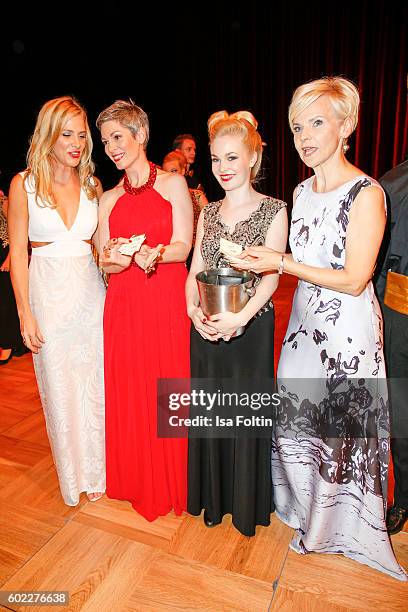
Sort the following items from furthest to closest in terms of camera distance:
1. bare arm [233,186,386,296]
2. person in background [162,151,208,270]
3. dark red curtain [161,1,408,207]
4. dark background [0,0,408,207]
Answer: dark red curtain [161,1,408,207], dark background [0,0,408,207], person in background [162,151,208,270], bare arm [233,186,386,296]

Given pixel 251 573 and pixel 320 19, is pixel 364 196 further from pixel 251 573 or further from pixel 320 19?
pixel 320 19

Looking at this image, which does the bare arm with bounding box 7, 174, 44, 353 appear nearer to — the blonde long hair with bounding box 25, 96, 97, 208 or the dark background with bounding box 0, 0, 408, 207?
the blonde long hair with bounding box 25, 96, 97, 208

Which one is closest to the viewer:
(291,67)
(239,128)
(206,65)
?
(239,128)

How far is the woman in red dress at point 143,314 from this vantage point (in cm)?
206

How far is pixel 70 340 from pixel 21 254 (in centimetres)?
47

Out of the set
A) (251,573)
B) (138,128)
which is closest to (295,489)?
(251,573)

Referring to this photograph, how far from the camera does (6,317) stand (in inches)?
181

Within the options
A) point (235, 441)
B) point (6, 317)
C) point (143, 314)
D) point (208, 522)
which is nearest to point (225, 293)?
point (143, 314)

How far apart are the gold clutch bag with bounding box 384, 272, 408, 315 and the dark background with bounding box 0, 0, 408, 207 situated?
A: 3.97 meters

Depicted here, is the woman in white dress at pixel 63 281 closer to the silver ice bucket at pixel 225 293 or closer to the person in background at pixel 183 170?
the silver ice bucket at pixel 225 293

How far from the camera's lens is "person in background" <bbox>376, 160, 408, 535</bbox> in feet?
6.27

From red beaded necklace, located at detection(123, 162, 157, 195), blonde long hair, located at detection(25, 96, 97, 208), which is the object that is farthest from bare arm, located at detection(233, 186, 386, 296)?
blonde long hair, located at detection(25, 96, 97, 208)

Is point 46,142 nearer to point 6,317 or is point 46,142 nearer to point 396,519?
point 396,519

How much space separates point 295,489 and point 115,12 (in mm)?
6987
